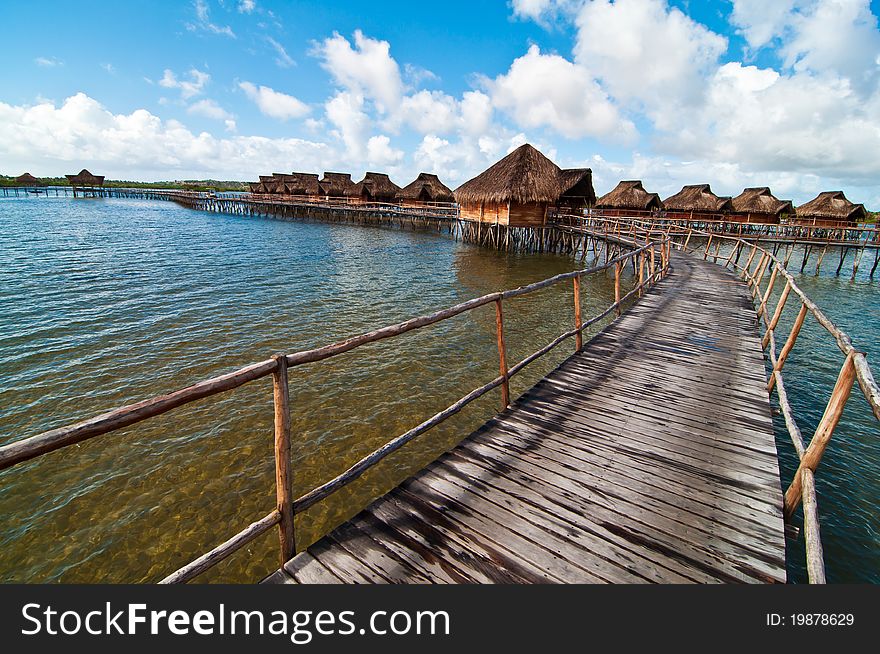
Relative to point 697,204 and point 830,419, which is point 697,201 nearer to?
point 697,204

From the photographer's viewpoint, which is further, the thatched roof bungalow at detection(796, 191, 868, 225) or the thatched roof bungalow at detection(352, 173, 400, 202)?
the thatched roof bungalow at detection(352, 173, 400, 202)

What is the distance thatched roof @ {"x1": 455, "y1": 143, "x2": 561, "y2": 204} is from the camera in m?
23.5

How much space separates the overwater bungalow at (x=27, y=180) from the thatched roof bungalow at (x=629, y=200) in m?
110

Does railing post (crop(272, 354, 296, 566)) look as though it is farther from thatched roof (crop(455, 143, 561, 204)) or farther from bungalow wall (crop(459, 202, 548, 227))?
bungalow wall (crop(459, 202, 548, 227))

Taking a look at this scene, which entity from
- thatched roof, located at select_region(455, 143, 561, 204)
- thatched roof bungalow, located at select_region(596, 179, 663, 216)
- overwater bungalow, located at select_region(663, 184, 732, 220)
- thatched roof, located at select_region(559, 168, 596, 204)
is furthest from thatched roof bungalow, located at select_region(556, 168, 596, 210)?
overwater bungalow, located at select_region(663, 184, 732, 220)

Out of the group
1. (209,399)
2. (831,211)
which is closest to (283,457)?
(209,399)

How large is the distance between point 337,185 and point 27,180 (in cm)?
7905

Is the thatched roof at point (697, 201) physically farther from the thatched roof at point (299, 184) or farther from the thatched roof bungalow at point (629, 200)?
the thatched roof at point (299, 184)

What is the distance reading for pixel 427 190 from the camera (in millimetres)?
41312

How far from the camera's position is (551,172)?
26.0 m

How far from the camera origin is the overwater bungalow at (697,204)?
3719 cm

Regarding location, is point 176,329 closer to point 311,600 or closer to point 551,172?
point 311,600

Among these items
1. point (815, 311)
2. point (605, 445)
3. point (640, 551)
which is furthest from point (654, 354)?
point (640, 551)

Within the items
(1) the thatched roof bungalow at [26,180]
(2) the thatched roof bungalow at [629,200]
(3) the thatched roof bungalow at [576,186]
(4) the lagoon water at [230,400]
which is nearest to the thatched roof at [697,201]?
(2) the thatched roof bungalow at [629,200]
